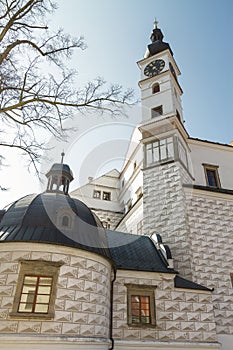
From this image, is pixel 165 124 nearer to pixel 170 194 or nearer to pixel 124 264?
pixel 170 194

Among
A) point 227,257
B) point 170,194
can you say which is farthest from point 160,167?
point 227,257

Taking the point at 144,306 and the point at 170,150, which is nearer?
the point at 144,306

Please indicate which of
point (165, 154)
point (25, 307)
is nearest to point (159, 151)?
point (165, 154)

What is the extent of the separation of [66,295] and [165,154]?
9.97 meters

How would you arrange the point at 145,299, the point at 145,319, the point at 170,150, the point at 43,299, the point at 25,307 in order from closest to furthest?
the point at 25,307 → the point at 43,299 → the point at 145,319 → the point at 145,299 → the point at 170,150

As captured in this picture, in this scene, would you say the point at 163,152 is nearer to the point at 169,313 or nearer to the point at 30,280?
the point at 169,313

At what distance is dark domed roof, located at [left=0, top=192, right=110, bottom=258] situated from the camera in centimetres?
845

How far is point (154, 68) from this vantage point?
19.8m

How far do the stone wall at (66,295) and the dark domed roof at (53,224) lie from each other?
27cm

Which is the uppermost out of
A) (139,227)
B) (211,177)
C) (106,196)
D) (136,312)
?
(106,196)

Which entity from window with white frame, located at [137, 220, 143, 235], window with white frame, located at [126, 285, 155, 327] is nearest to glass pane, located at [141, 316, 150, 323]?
window with white frame, located at [126, 285, 155, 327]

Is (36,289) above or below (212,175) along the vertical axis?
below

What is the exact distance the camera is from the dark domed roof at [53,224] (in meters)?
8.45

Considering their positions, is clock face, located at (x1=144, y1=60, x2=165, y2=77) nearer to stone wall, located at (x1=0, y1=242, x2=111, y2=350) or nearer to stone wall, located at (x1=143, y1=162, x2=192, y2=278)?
stone wall, located at (x1=143, y1=162, x2=192, y2=278)
